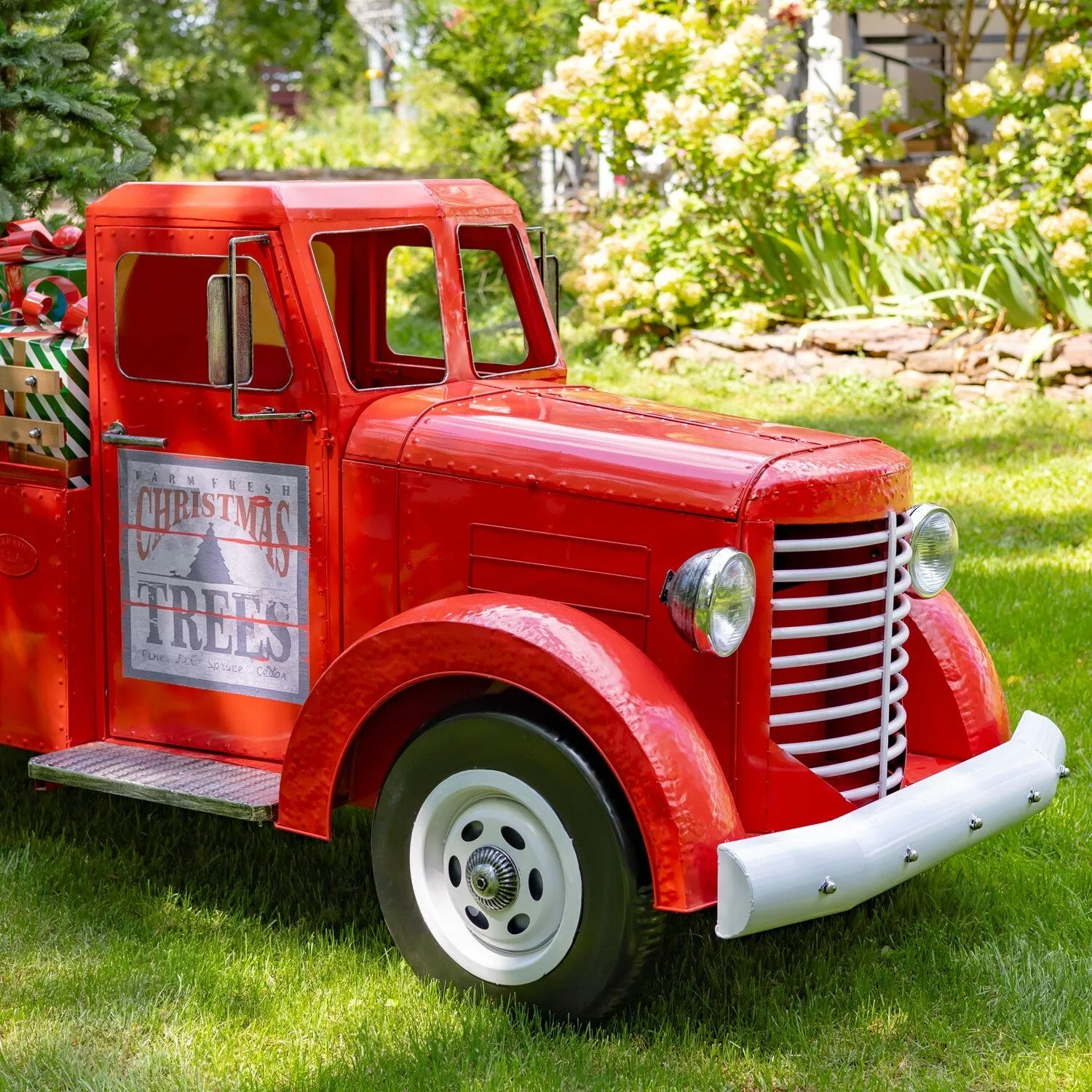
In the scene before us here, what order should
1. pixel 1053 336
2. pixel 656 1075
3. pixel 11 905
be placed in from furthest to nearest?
pixel 1053 336
pixel 11 905
pixel 656 1075

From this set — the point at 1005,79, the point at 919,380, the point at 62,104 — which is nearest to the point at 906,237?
the point at 919,380

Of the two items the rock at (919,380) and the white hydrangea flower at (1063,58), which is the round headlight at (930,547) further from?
the white hydrangea flower at (1063,58)

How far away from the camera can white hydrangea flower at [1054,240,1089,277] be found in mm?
9438

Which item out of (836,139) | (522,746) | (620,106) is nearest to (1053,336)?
(836,139)

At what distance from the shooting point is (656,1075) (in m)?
3.19

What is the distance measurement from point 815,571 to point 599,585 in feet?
1.61

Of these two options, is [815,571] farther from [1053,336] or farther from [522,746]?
[1053,336]

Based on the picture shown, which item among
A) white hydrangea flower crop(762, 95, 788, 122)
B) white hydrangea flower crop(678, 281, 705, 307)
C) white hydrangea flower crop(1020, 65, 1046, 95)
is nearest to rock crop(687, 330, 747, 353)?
white hydrangea flower crop(678, 281, 705, 307)

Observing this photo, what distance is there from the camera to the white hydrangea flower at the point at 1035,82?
10.4m

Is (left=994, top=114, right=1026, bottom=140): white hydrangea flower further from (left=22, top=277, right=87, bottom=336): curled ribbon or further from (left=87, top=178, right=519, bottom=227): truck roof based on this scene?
(left=22, top=277, right=87, bottom=336): curled ribbon

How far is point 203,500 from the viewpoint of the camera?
397 centimetres

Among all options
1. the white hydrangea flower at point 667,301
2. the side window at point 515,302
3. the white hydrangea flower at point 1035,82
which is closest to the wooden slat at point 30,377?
the side window at point 515,302

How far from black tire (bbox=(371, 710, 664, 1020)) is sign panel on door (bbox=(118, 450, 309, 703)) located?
1.98 ft

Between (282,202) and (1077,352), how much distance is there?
7.20 metres
